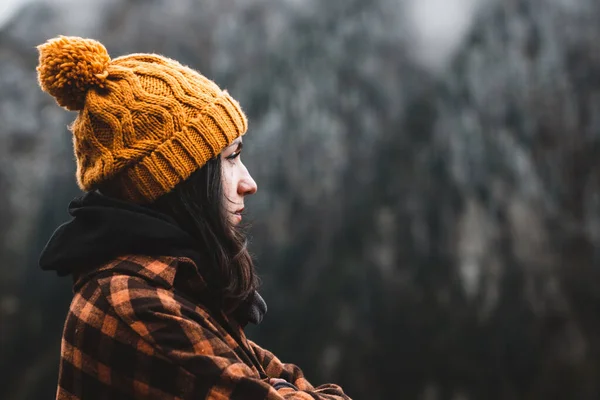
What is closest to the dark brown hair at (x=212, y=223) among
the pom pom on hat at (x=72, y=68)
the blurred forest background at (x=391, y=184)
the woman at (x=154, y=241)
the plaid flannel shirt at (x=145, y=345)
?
the woman at (x=154, y=241)

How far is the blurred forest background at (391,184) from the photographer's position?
1742 centimetres

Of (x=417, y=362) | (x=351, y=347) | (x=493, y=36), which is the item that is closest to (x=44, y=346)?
(x=351, y=347)

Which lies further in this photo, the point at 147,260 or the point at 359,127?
the point at 359,127

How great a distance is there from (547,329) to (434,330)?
10.8ft

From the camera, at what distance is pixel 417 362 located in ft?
56.0

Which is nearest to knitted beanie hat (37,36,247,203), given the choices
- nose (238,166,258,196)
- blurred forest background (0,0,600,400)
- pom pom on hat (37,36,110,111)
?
pom pom on hat (37,36,110,111)

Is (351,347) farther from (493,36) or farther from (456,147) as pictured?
(493,36)

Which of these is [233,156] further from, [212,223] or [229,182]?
[212,223]

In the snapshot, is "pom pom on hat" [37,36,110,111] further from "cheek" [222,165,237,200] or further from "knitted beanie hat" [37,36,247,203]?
"cheek" [222,165,237,200]

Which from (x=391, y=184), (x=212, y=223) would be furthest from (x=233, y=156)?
(x=391, y=184)

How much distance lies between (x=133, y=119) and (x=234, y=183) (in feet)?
0.97

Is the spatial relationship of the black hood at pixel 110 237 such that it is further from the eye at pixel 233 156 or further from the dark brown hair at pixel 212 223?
the eye at pixel 233 156

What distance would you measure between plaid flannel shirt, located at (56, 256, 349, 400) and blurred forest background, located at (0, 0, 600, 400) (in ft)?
52.4

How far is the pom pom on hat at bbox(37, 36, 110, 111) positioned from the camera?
1501 mm
